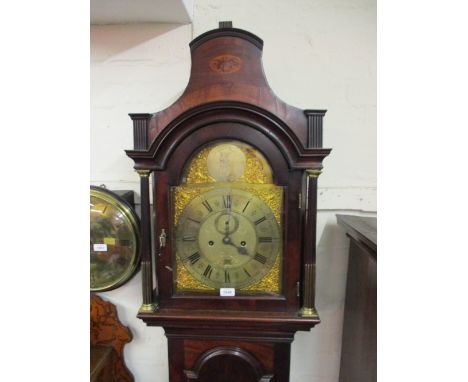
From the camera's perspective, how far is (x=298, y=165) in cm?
73

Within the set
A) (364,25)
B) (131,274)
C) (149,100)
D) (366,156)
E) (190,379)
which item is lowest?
(190,379)

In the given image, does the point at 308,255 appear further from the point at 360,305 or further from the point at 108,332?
the point at 108,332

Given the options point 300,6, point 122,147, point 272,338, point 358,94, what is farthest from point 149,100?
point 272,338

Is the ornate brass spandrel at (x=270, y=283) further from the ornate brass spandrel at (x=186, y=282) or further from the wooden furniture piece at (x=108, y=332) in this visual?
the wooden furniture piece at (x=108, y=332)

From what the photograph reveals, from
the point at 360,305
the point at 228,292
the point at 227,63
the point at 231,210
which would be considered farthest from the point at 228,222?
the point at 360,305

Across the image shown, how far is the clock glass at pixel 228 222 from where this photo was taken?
0.76m

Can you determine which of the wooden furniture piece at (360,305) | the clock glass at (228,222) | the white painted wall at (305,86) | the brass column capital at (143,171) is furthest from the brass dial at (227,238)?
the white painted wall at (305,86)

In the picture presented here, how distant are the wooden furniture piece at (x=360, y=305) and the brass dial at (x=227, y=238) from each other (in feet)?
1.02

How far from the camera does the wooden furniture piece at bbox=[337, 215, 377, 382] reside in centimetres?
83

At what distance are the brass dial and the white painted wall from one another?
0.41 m

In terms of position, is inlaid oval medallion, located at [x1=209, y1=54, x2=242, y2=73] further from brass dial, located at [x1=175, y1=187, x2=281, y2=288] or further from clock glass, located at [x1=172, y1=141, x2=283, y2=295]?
brass dial, located at [x1=175, y1=187, x2=281, y2=288]

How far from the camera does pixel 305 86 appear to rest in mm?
1055

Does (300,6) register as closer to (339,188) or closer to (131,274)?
(339,188)

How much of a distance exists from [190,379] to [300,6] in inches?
54.1
